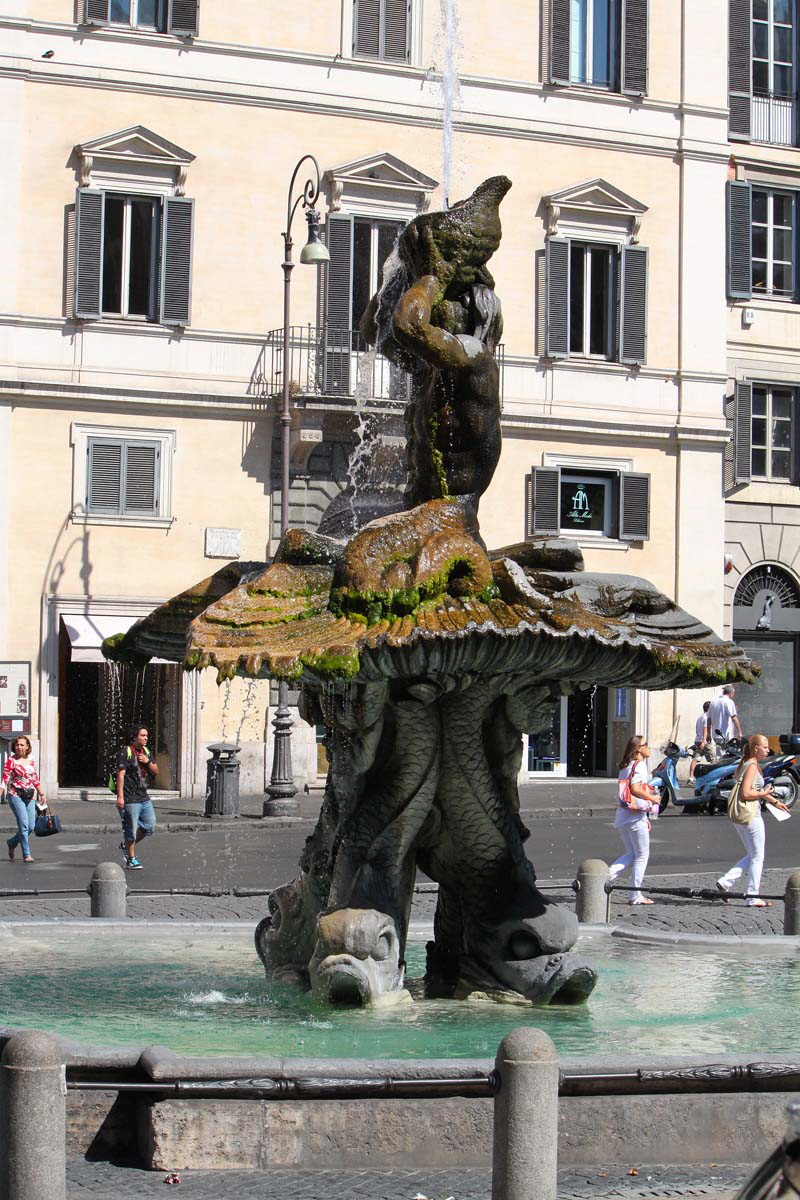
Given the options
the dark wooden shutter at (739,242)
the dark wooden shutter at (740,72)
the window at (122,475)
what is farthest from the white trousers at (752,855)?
the dark wooden shutter at (740,72)

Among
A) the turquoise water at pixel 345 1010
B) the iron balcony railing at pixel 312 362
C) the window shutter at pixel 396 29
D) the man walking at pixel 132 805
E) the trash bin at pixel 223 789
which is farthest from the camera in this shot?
the window shutter at pixel 396 29

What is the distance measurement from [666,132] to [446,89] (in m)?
17.5

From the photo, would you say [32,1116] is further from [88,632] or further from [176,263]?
[176,263]

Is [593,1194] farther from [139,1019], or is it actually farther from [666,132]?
[666,132]

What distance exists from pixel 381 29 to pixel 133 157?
14.0ft

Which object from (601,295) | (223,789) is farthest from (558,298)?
(223,789)

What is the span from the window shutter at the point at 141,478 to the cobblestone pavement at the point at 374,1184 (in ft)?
63.3

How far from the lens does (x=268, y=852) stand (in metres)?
18.2

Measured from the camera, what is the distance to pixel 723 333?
28047 mm

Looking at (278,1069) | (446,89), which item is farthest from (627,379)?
(278,1069)

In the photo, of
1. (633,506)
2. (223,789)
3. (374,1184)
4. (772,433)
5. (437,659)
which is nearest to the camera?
(374,1184)

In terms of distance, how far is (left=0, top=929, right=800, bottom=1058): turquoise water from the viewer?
23.6 feet

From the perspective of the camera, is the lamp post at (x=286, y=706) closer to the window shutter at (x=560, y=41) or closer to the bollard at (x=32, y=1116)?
the window shutter at (x=560, y=41)

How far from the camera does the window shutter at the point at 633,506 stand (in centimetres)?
2714
